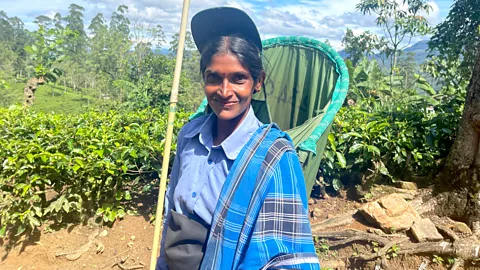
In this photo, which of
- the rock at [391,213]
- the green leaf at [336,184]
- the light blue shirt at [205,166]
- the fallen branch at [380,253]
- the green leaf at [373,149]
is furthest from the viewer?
the green leaf at [336,184]

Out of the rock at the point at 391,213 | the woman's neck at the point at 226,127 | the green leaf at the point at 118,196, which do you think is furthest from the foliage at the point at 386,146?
the woman's neck at the point at 226,127

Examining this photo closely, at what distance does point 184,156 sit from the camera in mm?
1297

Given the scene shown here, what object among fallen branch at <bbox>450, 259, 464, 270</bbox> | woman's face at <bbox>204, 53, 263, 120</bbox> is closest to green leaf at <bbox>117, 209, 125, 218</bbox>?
woman's face at <bbox>204, 53, 263, 120</bbox>

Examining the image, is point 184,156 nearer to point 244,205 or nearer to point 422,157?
point 244,205

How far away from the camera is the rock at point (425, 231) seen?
2959 mm

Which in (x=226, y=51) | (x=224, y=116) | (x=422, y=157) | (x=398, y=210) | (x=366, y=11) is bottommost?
(x=398, y=210)

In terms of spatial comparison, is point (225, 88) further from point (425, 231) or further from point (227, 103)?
point (425, 231)

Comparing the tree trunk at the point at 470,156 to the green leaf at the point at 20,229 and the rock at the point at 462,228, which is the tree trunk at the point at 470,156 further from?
the green leaf at the point at 20,229

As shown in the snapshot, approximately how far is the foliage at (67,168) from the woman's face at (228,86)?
192cm

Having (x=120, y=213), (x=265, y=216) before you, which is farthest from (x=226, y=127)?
(x=120, y=213)

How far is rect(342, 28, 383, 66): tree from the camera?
35.4 ft

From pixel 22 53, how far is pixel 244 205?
3837 cm

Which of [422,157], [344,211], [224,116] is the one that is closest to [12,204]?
[224,116]

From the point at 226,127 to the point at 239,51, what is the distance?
26 centimetres
